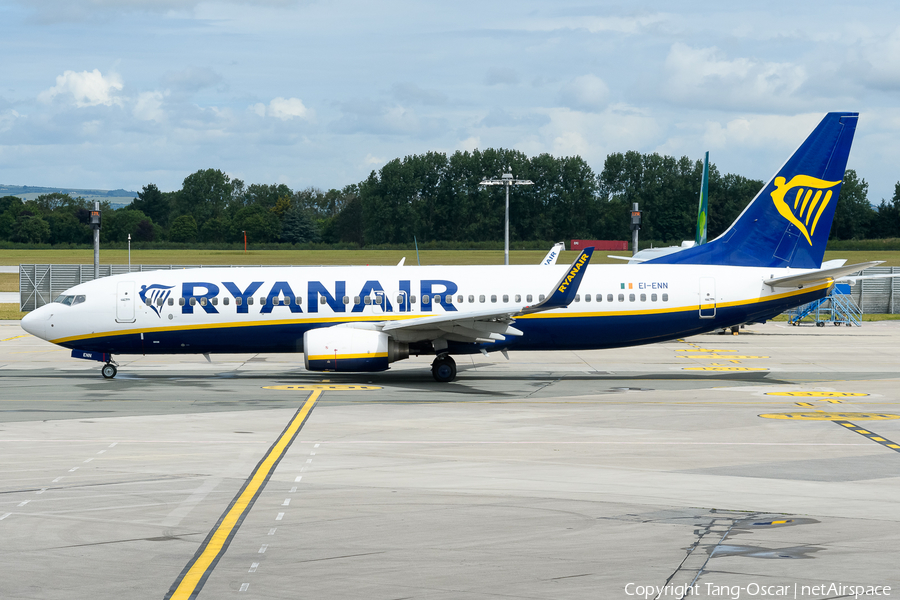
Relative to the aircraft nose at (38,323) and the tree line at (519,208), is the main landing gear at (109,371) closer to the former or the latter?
the aircraft nose at (38,323)

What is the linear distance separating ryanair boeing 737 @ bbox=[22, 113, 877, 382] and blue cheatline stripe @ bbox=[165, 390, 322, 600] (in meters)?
10.2

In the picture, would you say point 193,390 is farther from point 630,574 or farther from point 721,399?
point 630,574

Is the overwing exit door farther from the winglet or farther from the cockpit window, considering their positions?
the cockpit window

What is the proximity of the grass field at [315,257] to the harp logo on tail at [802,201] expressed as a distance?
3432 inches

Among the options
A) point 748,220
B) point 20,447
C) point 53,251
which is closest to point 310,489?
point 20,447

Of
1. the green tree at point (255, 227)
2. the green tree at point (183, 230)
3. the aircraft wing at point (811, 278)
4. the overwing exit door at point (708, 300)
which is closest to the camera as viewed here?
the aircraft wing at point (811, 278)

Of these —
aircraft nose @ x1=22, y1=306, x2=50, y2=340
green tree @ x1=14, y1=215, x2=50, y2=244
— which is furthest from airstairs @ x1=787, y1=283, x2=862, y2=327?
green tree @ x1=14, y1=215, x2=50, y2=244

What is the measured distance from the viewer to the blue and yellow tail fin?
3067cm

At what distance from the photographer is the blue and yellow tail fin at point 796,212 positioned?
30672 mm

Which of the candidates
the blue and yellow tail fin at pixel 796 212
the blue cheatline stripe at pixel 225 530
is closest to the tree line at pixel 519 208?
the blue and yellow tail fin at pixel 796 212

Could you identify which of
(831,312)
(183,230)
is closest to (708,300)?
(831,312)

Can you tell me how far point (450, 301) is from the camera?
30031 mm

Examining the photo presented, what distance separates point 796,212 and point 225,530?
2494 cm

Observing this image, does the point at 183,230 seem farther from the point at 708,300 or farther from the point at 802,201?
the point at 802,201
